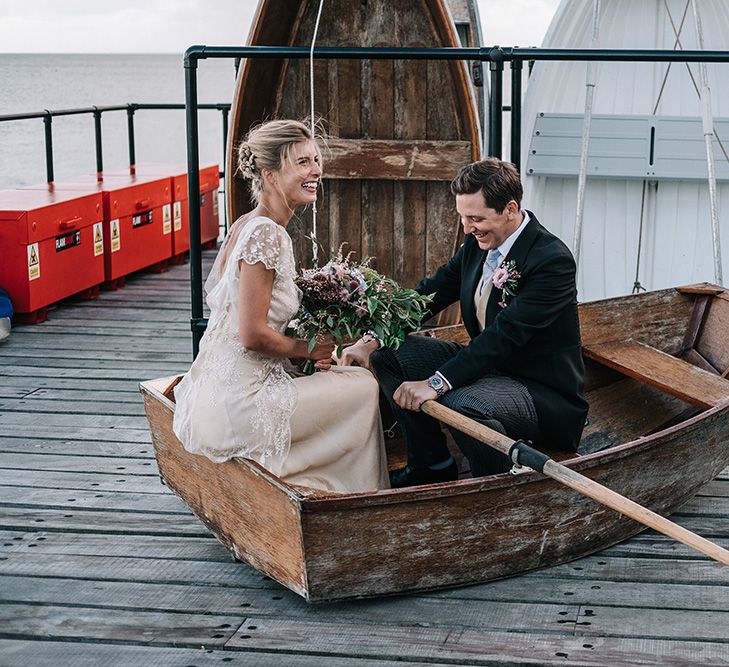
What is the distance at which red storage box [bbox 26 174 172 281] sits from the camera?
7273mm

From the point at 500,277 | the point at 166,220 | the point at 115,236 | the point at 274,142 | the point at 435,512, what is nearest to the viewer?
the point at 435,512

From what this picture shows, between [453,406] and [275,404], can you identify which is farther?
[453,406]

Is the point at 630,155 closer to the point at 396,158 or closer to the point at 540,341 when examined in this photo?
the point at 396,158

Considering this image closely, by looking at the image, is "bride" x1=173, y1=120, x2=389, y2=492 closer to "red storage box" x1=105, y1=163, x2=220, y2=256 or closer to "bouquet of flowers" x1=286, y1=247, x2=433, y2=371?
"bouquet of flowers" x1=286, y1=247, x2=433, y2=371

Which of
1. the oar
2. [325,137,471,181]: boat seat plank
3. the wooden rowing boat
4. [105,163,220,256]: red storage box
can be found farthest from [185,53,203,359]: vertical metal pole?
[105,163,220,256]: red storage box

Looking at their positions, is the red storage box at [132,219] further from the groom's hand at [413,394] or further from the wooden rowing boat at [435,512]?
the groom's hand at [413,394]

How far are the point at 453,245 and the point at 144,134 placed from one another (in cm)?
3146

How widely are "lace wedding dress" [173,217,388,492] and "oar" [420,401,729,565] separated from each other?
218 mm

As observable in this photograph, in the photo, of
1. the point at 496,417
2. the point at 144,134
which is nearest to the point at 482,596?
the point at 496,417

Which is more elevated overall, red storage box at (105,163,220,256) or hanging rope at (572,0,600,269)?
hanging rope at (572,0,600,269)

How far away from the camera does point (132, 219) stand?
7562 mm

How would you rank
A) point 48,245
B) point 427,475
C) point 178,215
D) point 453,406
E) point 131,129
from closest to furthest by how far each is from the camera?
1. point 453,406
2. point 427,475
3. point 48,245
4. point 178,215
5. point 131,129

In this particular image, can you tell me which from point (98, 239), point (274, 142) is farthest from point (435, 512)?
point (98, 239)

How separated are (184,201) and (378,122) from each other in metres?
3.38
